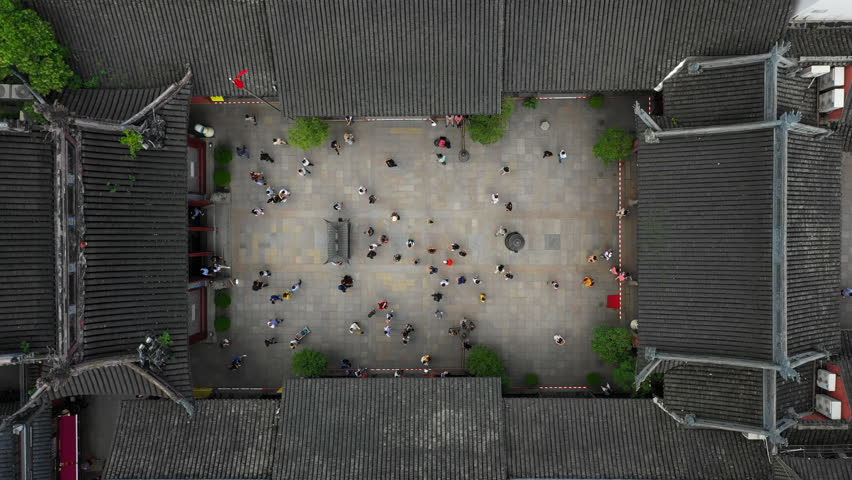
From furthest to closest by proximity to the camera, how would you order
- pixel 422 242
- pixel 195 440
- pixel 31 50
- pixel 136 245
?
pixel 422 242 → pixel 195 440 → pixel 136 245 → pixel 31 50

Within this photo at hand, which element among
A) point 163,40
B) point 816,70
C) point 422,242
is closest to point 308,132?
point 163,40

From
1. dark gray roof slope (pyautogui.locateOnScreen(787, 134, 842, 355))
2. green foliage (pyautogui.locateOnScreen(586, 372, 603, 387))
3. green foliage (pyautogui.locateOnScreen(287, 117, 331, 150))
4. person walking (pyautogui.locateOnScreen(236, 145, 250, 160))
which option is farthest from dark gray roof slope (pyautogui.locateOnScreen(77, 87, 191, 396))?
dark gray roof slope (pyautogui.locateOnScreen(787, 134, 842, 355))

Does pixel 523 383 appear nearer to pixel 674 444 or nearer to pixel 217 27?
pixel 674 444

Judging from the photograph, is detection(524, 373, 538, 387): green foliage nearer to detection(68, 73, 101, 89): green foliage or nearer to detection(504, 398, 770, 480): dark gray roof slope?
detection(504, 398, 770, 480): dark gray roof slope

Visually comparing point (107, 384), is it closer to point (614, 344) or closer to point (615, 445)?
point (615, 445)

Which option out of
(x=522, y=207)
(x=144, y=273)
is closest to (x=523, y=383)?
(x=522, y=207)

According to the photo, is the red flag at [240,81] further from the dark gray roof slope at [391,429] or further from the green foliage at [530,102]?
the dark gray roof slope at [391,429]

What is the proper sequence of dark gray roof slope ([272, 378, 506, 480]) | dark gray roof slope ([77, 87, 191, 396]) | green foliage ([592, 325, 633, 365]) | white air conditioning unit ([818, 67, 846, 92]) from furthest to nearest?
1. green foliage ([592, 325, 633, 365])
2. dark gray roof slope ([272, 378, 506, 480])
3. white air conditioning unit ([818, 67, 846, 92])
4. dark gray roof slope ([77, 87, 191, 396])
